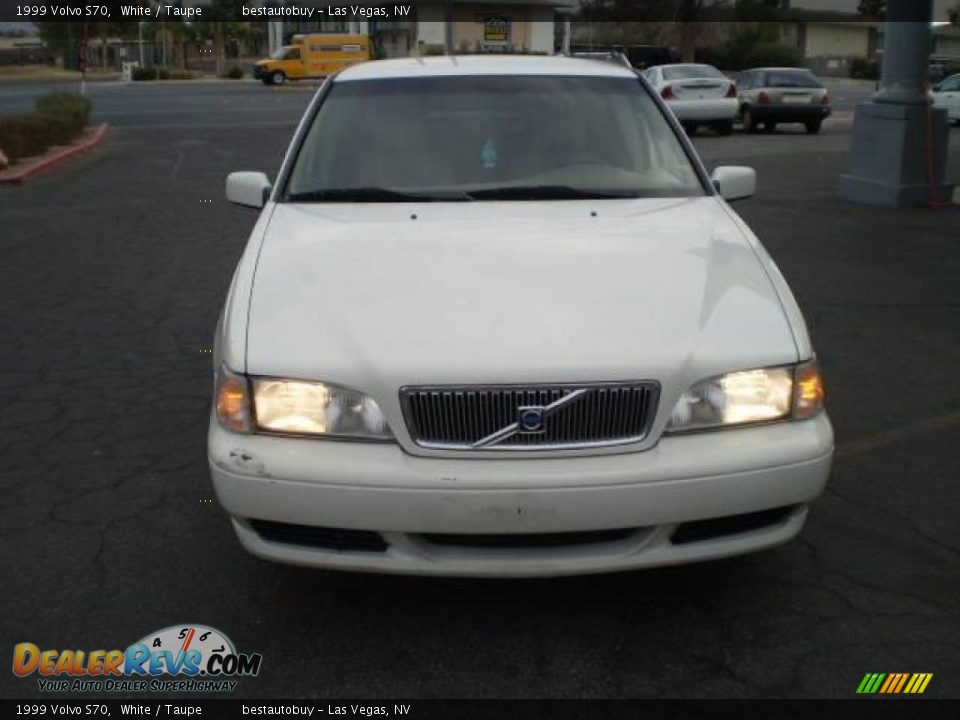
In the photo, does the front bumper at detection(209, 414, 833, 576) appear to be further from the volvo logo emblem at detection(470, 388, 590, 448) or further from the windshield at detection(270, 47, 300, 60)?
the windshield at detection(270, 47, 300, 60)

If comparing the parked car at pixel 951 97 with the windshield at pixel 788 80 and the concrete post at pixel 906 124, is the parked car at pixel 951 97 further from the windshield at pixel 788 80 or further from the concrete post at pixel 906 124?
the concrete post at pixel 906 124

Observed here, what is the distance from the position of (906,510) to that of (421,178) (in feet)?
7.48

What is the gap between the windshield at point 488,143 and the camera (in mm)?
4223

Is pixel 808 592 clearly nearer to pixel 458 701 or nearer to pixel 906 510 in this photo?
pixel 906 510

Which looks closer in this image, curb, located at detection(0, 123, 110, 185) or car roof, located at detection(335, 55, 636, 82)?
car roof, located at detection(335, 55, 636, 82)

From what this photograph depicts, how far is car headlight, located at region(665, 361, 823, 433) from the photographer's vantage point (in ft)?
9.68

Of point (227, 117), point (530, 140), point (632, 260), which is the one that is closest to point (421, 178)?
point (530, 140)

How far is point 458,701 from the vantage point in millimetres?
2836

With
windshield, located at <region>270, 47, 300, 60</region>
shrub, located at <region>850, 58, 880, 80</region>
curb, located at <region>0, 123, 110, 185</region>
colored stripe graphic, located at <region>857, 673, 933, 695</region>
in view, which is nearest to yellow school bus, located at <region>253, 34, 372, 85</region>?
windshield, located at <region>270, 47, 300, 60</region>

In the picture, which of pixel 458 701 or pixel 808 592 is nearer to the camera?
pixel 458 701

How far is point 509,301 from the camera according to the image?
10.3 feet

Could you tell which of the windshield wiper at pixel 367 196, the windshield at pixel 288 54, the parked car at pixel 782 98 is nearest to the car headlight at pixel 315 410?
the windshield wiper at pixel 367 196

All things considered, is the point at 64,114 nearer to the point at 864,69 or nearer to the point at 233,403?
the point at 233,403

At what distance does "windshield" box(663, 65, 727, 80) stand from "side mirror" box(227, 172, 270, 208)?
18.2m
